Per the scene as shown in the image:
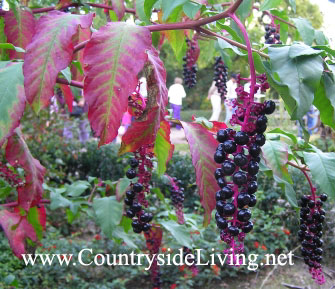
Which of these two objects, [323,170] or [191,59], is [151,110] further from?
[191,59]

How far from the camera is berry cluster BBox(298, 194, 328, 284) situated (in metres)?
1.33

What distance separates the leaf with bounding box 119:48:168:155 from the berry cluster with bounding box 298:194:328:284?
755 mm

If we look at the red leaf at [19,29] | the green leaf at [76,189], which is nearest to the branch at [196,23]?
the red leaf at [19,29]

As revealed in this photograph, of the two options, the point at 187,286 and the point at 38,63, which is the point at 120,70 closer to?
the point at 38,63

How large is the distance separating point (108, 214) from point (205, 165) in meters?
1.01

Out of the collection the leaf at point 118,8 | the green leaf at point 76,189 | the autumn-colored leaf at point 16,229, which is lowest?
the green leaf at point 76,189

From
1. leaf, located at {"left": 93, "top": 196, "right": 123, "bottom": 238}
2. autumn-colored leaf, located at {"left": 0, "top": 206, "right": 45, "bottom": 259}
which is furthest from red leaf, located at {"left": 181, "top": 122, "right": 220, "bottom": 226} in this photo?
autumn-colored leaf, located at {"left": 0, "top": 206, "right": 45, "bottom": 259}

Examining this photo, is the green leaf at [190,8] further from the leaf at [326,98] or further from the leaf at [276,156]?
the leaf at [276,156]

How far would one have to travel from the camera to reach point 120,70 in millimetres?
721

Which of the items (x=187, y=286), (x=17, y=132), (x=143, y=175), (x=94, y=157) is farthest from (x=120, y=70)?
(x=94, y=157)

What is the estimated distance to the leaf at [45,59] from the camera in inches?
29.6

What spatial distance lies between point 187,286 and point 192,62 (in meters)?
2.01

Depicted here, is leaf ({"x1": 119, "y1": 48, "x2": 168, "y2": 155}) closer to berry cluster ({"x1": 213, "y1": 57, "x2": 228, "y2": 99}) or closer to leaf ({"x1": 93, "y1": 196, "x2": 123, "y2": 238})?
leaf ({"x1": 93, "y1": 196, "x2": 123, "y2": 238})

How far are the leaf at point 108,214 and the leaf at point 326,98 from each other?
4.10 ft
